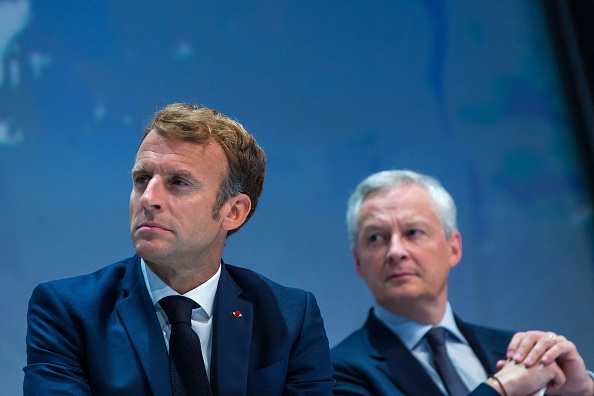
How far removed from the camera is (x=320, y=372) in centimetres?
244

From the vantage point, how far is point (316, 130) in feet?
12.4

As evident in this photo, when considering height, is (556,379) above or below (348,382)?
below

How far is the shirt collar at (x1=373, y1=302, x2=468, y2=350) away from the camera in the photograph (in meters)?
3.14

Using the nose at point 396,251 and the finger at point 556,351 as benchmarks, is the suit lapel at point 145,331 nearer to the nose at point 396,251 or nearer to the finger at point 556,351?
the nose at point 396,251

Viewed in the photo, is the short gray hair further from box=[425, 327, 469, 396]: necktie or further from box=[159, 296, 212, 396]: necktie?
box=[159, 296, 212, 396]: necktie

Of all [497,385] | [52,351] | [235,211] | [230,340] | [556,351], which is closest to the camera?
[52,351]

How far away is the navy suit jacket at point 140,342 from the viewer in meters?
2.17

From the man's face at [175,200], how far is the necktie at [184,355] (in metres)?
0.15

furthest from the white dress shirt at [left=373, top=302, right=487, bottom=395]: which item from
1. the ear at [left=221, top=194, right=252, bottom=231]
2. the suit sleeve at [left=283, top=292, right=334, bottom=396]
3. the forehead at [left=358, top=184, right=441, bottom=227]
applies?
the ear at [left=221, top=194, right=252, bottom=231]

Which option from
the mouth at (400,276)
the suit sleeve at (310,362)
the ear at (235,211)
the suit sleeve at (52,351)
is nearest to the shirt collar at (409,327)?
the mouth at (400,276)

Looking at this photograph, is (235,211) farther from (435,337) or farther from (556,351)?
(556,351)

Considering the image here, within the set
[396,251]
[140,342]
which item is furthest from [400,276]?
[140,342]

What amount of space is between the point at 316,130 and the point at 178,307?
1.66 m

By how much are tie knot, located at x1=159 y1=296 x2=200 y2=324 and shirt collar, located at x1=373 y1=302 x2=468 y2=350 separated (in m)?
1.10
